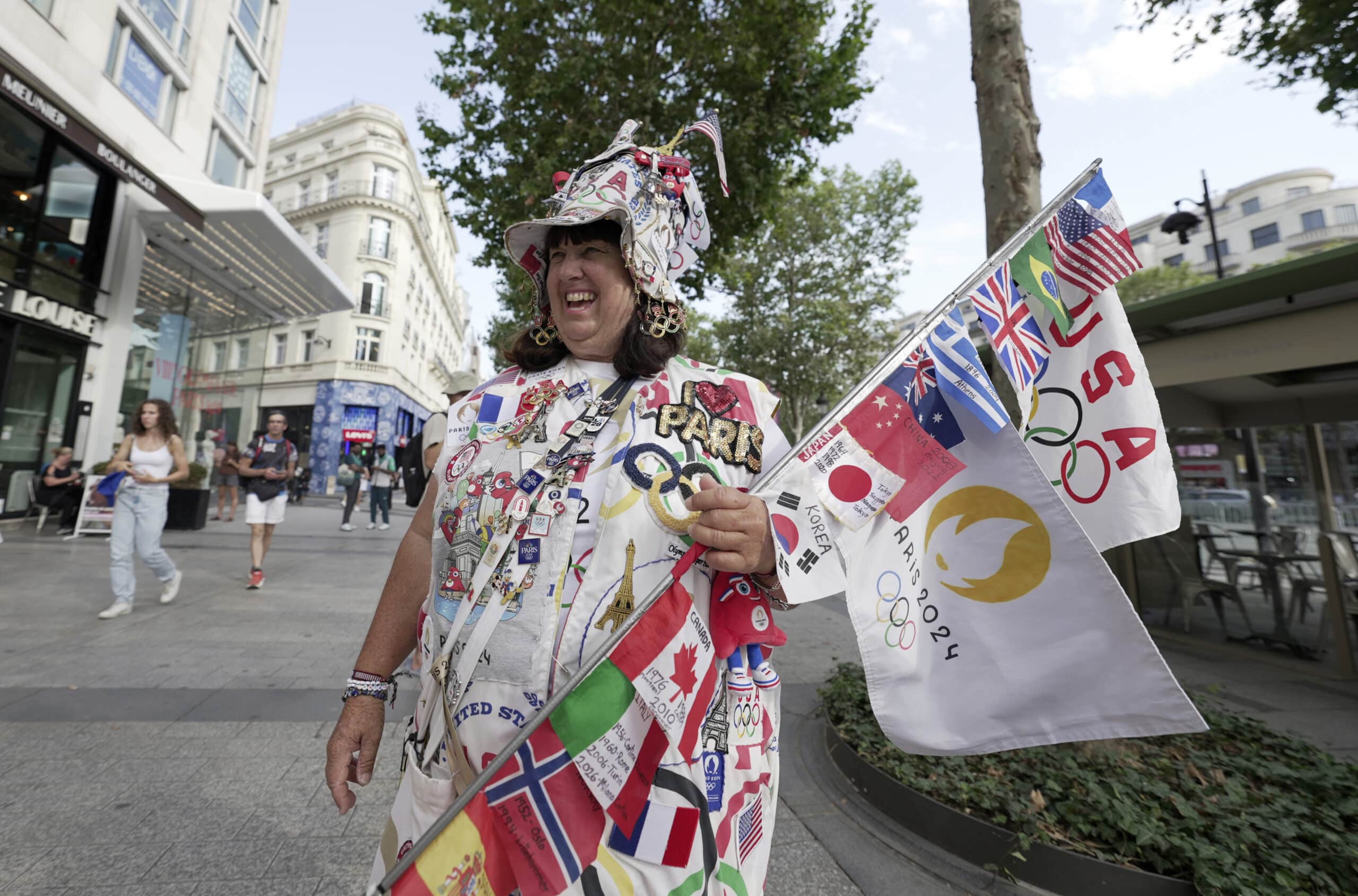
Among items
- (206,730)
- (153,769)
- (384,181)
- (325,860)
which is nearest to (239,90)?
(384,181)

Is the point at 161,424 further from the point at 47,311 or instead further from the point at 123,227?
the point at 123,227

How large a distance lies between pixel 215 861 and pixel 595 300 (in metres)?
2.42

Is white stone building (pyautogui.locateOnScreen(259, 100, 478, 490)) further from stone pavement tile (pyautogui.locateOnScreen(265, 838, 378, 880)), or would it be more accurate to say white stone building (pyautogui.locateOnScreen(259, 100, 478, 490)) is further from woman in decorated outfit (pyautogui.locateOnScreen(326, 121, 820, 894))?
woman in decorated outfit (pyautogui.locateOnScreen(326, 121, 820, 894))

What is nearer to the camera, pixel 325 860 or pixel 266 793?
pixel 325 860

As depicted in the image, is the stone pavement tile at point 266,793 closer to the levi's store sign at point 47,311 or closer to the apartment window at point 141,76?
the levi's store sign at point 47,311

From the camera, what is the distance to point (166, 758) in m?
2.94

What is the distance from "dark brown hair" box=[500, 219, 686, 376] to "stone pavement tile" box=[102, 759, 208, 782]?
8.71 ft

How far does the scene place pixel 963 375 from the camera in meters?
1.42

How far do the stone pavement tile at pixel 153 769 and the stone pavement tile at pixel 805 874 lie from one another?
101 inches

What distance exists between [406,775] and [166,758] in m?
2.55

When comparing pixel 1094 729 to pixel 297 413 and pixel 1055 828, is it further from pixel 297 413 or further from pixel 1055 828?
pixel 297 413

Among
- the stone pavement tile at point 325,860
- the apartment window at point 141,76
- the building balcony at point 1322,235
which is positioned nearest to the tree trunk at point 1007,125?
the stone pavement tile at point 325,860

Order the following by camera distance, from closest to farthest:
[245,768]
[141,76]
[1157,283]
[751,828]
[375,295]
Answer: [751,828]
[245,768]
[141,76]
[1157,283]
[375,295]

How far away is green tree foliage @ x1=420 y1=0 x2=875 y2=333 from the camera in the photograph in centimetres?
816
